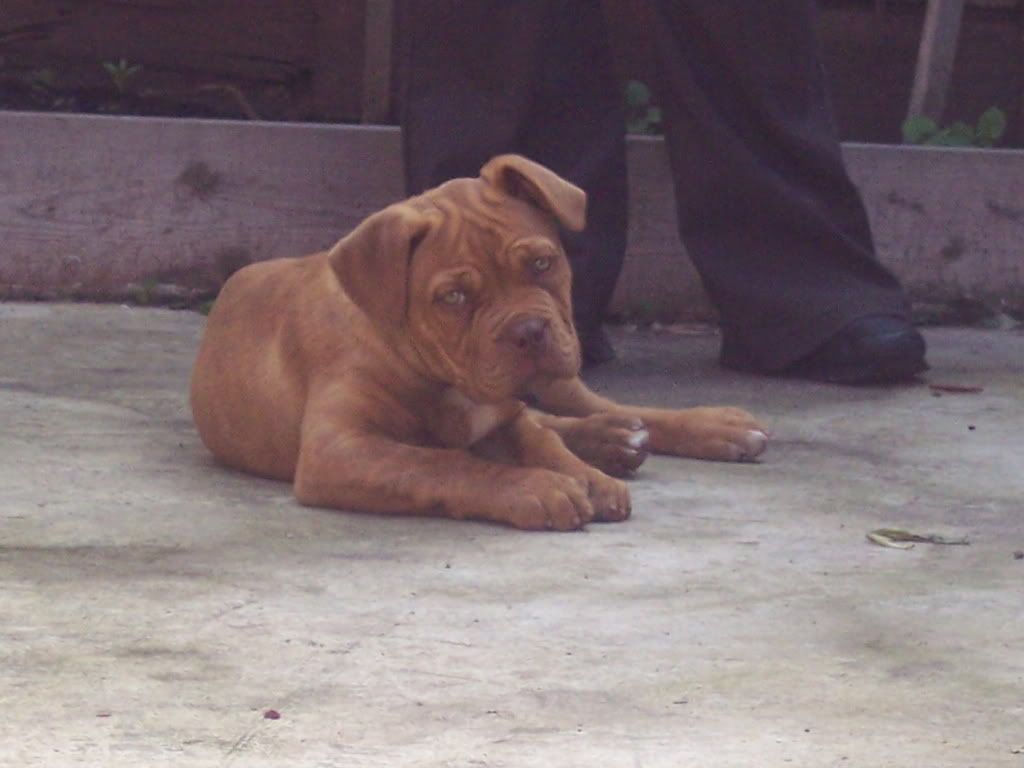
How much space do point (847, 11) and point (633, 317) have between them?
1592 mm

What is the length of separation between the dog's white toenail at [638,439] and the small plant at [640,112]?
8.01 feet

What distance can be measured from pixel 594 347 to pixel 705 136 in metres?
0.55

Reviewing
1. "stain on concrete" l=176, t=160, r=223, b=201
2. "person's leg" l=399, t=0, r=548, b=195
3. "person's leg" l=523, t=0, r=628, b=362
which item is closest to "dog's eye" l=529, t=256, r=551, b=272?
"person's leg" l=399, t=0, r=548, b=195

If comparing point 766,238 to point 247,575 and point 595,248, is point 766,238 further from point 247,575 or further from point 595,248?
point 247,575

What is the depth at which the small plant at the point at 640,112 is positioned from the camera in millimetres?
5777

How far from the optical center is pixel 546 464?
327cm

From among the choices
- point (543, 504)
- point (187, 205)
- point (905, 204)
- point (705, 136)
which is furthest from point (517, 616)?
point (905, 204)

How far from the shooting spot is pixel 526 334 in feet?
10.1

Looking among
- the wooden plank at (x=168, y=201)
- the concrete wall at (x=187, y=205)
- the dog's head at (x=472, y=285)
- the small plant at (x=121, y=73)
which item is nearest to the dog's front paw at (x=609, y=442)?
the dog's head at (x=472, y=285)

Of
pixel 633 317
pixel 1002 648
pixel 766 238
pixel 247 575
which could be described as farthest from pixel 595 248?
pixel 1002 648

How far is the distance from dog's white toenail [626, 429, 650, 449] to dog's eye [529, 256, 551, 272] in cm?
42

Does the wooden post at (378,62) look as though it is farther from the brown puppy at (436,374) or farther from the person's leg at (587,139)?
the brown puppy at (436,374)

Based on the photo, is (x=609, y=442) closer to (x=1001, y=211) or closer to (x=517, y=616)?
(x=517, y=616)

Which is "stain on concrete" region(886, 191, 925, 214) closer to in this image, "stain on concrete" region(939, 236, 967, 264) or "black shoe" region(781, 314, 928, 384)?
"stain on concrete" region(939, 236, 967, 264)
